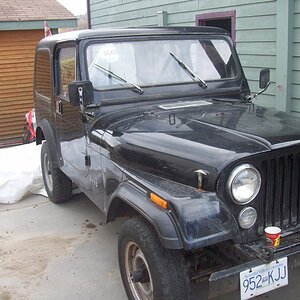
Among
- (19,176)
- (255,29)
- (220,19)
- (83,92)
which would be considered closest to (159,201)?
Answer: (83,92)

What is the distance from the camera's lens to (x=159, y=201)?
254 centimetres

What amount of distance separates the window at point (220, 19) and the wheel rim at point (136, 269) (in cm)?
456

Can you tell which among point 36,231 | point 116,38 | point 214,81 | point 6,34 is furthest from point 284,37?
point 6,34

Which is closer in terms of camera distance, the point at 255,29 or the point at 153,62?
the point at 153,62

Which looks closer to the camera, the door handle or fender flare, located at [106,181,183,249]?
fender flare, located at [106,181,183,249]

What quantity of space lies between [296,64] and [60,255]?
3601 millimetres

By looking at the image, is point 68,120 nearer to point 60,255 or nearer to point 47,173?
point 60,255

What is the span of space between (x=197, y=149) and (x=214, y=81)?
1.50m

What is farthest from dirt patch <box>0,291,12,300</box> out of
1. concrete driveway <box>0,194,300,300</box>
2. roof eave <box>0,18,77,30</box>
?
roof eave <box>0,18,77,30</box>

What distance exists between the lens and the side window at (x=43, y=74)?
4824 mm

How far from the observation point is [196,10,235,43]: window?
21.7ft

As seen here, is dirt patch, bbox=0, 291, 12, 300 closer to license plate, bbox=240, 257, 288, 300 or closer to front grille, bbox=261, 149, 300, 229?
license plate, bbox=240, 257, 288, 300

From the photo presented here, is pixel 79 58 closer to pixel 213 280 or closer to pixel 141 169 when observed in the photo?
pixel 141 169

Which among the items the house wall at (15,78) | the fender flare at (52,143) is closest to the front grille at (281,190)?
the fender flare at (52,143)
